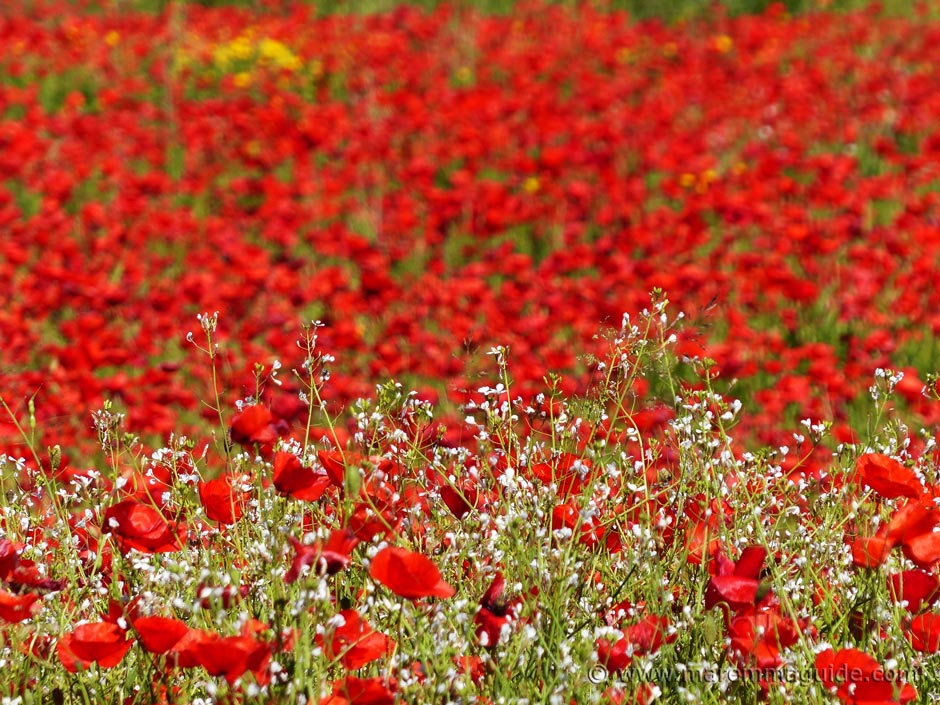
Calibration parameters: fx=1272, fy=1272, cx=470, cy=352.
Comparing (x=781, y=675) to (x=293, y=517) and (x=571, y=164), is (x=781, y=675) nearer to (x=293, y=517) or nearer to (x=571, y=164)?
(x=293, y=517)

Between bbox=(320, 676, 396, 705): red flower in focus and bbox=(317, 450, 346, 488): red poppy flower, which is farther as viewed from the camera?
bbox=(317, 450, 346, 488): red poppy flower

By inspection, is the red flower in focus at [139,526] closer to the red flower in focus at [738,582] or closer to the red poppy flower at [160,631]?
the red poppy flower at [160,631]

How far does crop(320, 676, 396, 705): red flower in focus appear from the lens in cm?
164

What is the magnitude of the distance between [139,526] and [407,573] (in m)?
0.55

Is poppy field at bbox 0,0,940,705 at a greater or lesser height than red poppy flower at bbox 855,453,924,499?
lesser

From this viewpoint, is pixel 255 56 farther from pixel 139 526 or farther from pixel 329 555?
pixel 329 555

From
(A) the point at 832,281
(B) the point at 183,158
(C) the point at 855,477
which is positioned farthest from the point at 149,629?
(B) the point at 183,158

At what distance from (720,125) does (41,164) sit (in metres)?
3.80

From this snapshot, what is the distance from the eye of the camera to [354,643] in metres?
1.70

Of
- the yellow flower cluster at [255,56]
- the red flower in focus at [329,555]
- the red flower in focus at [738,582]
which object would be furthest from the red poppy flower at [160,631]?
the yellow flower cluster at [255,56]

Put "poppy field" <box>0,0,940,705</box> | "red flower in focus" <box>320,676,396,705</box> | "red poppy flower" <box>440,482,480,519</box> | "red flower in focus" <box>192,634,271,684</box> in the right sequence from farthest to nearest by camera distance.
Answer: "red poppy flower" <box>440,482,480,519</box> < "poppy field" <box>0,0,940,705</box> < "red flower in focus" <box>320,676,396,705</box> < "red flower in focus" <box>192,634,271,684</box>

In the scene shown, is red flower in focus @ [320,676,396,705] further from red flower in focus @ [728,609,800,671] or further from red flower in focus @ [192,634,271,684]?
red flower in focus @ [728,609,800,671]

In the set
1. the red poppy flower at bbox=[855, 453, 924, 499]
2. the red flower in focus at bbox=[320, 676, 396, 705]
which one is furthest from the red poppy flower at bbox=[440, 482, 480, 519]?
the red poppy flower at bbox=[855, 453, 924, 499]

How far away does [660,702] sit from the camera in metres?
1.85
